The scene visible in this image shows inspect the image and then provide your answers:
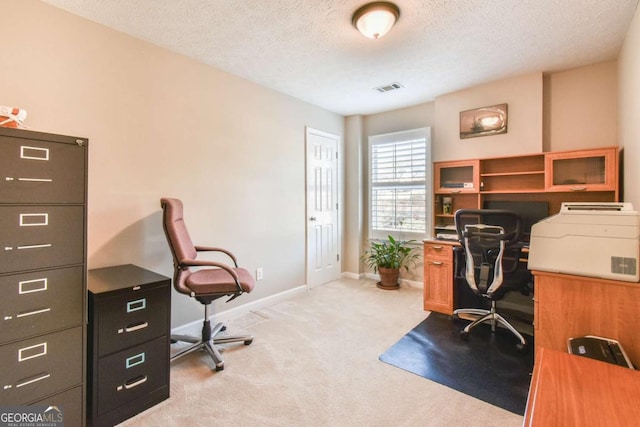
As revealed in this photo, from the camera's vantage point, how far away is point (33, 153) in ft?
4.57

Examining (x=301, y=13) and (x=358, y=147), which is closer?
(x=301, y=13)

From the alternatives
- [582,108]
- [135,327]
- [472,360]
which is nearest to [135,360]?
[135,327]

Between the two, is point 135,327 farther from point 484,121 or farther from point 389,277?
point 484,121

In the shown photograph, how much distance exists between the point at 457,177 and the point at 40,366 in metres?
3.77

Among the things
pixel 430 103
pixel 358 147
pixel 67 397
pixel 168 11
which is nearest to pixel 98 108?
pixel 168 11

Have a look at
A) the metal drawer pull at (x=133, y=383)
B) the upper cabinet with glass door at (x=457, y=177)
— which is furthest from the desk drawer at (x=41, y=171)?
the upper cabinet with glass door at (x=457, y=177)

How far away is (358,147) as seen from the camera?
4465mm

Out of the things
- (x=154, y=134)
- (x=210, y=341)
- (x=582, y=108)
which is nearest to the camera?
(x=210, y=341)

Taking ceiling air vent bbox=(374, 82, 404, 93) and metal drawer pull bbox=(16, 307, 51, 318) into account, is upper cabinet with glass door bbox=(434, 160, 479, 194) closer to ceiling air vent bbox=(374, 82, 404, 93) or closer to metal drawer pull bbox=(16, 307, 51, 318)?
ceiling air vent bbox=(374, 82, 404, 93)

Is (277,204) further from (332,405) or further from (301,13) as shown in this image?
(332,405)

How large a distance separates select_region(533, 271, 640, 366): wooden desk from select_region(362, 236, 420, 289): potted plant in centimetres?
225

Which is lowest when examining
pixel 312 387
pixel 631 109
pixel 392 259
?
pixel 312 387

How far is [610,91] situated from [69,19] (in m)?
4.43

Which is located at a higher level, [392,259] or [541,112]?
[541,112]
